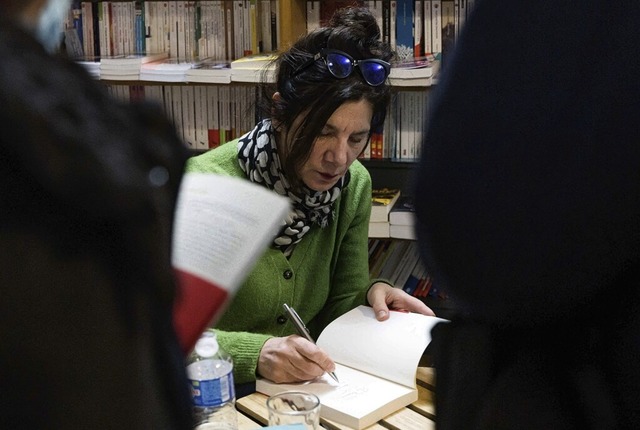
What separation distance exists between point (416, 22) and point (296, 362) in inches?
63.5

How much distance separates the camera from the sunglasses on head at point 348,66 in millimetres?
1934

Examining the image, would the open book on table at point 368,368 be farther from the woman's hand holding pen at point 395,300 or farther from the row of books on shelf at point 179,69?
the row of books on shelf at point 179,69

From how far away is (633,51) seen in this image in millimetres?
461

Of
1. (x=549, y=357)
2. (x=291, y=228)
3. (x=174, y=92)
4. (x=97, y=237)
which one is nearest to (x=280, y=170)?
(x=291, y=228)

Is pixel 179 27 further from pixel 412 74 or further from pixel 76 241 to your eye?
pixel 76 241

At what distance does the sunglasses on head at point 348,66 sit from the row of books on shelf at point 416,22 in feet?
2.76

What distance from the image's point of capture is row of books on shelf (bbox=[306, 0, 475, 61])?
111 inches

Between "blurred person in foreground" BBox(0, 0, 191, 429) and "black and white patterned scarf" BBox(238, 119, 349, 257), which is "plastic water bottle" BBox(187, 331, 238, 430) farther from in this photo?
"blurred person in foreground" BBox(0, 0, 191, 429)

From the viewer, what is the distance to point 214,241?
63 centimetres

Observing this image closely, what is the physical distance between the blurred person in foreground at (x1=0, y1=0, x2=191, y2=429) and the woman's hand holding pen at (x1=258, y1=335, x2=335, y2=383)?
1.21 meters

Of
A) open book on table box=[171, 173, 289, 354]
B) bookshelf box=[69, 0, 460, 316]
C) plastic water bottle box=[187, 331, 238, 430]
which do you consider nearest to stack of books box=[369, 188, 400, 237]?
bookshelf box=[69, 0, 460, 316]

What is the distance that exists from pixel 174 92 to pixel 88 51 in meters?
0.35

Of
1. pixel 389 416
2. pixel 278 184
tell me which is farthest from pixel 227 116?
pixel 389 416

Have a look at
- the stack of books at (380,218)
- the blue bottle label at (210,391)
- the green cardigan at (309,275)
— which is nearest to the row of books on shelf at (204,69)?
the stack of books at (380,218)
